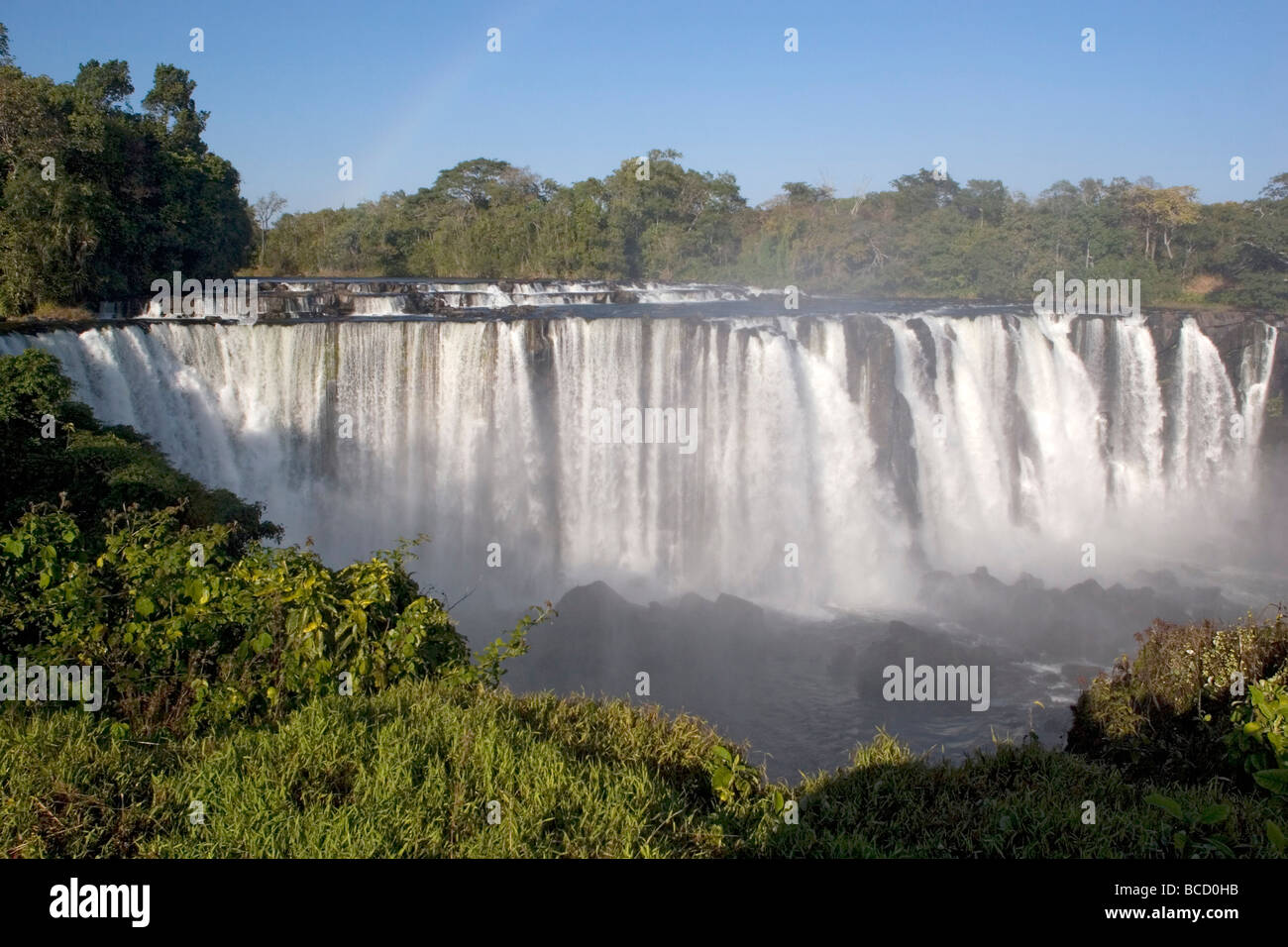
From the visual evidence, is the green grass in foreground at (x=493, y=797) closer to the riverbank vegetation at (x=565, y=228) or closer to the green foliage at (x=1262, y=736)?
the green foliage at (x=1262, y=736)

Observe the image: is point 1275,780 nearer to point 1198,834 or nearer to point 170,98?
point 1198,834

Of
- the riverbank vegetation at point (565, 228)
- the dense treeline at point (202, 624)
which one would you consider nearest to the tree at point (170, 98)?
the riverbank vegetation at point (565, 228)

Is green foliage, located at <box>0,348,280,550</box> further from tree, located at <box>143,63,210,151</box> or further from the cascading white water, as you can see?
tree, located at <box>143,63,210,151</box>

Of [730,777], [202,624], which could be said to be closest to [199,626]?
[202,624]

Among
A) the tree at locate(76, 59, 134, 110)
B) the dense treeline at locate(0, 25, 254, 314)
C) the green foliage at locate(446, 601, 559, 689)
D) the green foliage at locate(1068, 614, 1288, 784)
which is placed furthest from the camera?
the tree at locate(76, 59, 134, 110)

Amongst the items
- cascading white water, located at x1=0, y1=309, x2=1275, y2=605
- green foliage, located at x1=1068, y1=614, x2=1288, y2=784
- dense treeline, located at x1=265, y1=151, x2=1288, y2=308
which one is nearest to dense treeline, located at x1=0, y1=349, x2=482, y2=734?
green foliage, located at x1=1068, y1=614, x2=1288, y2=784
